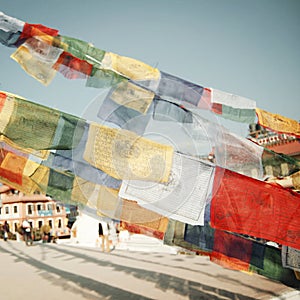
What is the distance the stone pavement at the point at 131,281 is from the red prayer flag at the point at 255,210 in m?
2.91

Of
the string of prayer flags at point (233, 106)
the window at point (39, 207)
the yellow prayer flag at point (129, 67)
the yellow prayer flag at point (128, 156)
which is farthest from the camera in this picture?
the window at point (39, 207)

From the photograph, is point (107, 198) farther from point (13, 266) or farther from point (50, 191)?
point (13, 266)

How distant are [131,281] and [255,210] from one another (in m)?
4.64

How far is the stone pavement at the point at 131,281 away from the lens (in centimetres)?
620

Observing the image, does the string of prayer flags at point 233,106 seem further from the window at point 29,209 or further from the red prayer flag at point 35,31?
the window at point 29,209

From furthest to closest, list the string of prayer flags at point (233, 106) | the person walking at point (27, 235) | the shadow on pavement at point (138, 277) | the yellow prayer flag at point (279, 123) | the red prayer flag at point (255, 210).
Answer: the person walking at point (27, 235) → the shadow on pavement at point (138, 277) → the yellow prayer flag at point (279, 123) → the string of prayer flags at point (233, 106) → the red prayer flag at point (255, 210)

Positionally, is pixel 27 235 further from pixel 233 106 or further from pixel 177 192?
pixel 177 192

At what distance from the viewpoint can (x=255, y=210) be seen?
3547 mm

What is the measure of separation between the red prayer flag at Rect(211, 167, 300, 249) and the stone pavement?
2906mm

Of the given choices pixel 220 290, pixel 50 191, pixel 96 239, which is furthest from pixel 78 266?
pixel 96 239

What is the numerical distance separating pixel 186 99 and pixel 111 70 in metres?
0.98

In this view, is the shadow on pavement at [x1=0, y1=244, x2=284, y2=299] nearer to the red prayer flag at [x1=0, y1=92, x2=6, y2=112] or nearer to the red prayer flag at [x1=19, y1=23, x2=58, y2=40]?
the red prayer flag at [x1=0, y1=92, x2=6, y2=112]

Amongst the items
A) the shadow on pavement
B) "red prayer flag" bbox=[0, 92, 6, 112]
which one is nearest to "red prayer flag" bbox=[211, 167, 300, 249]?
"red prayer flag" bbox=[0, 92, 6, 112]

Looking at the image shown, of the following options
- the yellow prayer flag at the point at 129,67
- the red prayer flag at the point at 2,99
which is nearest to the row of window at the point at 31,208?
the yellow prayer flag at the point at 129,67
